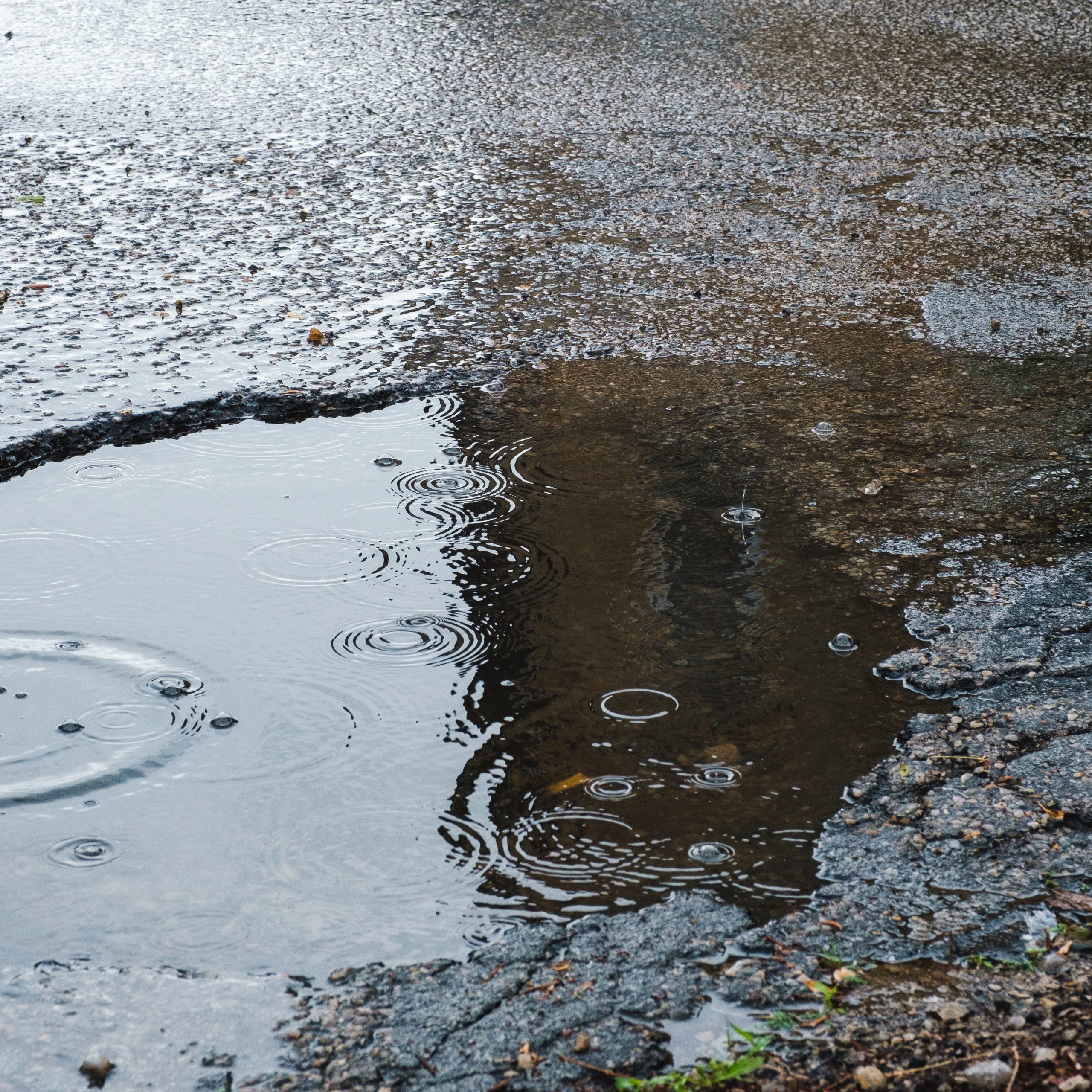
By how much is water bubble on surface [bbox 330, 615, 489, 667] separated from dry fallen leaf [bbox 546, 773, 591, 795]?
455mm

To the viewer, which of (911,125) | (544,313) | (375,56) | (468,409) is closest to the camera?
(468,409)

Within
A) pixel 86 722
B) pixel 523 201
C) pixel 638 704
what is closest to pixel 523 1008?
pixel 638 704

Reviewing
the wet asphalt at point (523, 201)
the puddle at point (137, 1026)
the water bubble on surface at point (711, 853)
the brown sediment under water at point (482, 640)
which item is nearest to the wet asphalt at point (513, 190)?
the wet asphalt at point (523, 201)

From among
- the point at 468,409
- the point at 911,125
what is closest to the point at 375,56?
the point at 911,125

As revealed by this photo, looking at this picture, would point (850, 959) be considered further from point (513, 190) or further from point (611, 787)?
point (513, 190)

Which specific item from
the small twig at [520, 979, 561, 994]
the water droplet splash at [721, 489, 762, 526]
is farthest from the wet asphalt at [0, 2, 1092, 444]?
the small twig at [520, 979, 561, 994]

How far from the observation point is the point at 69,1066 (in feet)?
5.57

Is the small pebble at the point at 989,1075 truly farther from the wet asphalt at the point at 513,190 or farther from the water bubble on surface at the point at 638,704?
the wet asphalt at the point at 513,190

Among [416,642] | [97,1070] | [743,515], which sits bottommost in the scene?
[97,1070]

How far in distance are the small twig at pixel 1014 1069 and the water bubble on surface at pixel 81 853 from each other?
155 centimetres

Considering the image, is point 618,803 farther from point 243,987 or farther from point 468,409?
point 468,409

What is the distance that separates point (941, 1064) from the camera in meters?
1.60

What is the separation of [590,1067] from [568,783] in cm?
67

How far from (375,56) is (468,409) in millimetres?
5002
